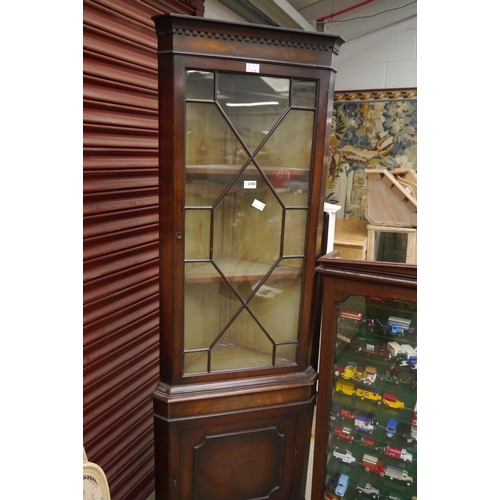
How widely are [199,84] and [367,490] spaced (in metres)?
1.58

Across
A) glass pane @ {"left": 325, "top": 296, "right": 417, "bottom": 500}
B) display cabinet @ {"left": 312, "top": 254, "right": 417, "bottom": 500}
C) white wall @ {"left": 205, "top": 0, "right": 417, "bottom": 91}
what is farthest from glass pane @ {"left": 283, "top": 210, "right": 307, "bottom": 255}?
white wall @ {"left": 205, "top": 0, "right": 417, "bottom": 91}

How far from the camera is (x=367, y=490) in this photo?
64.6 inches

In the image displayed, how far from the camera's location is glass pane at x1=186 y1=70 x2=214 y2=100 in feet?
4.24

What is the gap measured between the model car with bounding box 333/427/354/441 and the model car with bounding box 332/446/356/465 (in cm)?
5

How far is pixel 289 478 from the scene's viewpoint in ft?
5.43

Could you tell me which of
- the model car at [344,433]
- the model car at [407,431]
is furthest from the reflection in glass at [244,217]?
the model car at [407,431]

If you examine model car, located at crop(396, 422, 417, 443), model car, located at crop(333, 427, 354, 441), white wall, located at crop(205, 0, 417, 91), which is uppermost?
white wall, located at crop(205, 0, 417, 91)

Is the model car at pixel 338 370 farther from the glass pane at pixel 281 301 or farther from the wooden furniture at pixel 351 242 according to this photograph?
the wooden furniture at pixel 351 242

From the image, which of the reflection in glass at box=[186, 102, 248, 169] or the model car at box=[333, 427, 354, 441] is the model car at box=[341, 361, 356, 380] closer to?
the model car at box=[333, 427, 354, 441]

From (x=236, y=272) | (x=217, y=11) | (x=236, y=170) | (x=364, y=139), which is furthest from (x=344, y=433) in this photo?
(x=364, y=139)

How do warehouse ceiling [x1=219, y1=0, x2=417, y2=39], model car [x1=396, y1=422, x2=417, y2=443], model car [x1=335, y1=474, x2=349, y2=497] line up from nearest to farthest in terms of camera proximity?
model car [x1=396, y1=422, x2=417, y2=443], model car [x1=335, y1=474, x2=349, y2=497], warehouse ceiling [x1=219, y1=0, x2=417, y2=39]

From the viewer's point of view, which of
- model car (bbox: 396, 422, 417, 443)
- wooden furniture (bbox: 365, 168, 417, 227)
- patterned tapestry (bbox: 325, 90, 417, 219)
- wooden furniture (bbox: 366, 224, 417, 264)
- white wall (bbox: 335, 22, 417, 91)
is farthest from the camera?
patterned tapestry (bbox: 325, 90, 417, 219)

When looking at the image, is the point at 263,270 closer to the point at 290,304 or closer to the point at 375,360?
the point at 290,304

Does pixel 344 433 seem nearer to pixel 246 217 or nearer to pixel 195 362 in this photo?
pixel 195 362
